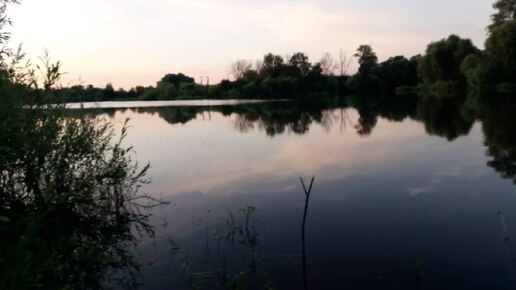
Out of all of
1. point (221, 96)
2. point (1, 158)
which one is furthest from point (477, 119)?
point (221, 96)

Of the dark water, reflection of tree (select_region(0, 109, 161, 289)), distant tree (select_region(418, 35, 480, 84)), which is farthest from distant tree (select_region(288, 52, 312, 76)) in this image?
reflection of tree (select_region(0, 109, 161, 289))

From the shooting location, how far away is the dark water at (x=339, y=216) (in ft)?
28.2

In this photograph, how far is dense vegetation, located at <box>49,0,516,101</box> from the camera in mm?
73000

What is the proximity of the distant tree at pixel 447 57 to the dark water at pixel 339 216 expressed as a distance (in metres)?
75.6

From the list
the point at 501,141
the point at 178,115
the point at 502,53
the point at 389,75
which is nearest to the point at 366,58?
the point at 389,75

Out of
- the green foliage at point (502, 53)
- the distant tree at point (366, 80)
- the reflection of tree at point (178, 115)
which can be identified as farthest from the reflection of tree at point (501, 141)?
the distant tree at point (366, 80)

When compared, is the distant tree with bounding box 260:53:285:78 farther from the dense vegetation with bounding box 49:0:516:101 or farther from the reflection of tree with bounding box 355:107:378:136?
the reflection of tree with bounding box 355:107:378:136

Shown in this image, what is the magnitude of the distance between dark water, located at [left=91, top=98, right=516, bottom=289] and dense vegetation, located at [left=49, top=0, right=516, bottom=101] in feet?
181

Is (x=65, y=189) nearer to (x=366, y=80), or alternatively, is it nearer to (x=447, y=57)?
(x=447, y=57)

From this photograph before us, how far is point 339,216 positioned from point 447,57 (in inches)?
3746

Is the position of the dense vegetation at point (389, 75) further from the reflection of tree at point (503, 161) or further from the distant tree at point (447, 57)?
the reflection of tree at point (503, 161)

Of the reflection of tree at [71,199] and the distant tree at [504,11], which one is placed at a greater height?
the distant tree at [504,11]

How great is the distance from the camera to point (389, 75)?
11600cm

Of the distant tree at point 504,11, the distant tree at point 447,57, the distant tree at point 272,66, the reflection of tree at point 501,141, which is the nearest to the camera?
the reflection of tree at point 501,141
